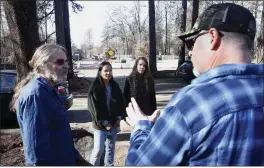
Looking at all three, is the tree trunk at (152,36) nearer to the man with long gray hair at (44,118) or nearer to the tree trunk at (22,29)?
the tree trunk at (22,29)

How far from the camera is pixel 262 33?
10.8 m

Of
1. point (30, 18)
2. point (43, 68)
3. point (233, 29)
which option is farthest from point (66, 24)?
point (233, 29)

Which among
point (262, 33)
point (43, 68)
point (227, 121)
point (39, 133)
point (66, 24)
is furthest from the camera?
point (66, 24)

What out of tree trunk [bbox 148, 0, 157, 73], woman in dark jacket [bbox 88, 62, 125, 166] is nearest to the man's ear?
woman in dark jacket [bbox 88, 62, 125, 166]

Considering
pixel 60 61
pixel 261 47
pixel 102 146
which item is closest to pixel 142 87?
pixel 102 146

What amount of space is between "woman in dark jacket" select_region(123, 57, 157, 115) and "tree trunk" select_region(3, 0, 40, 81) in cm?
202

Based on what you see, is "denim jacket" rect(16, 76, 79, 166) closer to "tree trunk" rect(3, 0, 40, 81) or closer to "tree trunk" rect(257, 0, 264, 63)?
"tree trunk" rect(3, 0, 40, 81)

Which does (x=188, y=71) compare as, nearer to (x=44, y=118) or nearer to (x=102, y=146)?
(x=102, y=146)

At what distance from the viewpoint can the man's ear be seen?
47.4 inches

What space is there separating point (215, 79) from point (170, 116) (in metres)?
0.22

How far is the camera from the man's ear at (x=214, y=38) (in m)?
1.20

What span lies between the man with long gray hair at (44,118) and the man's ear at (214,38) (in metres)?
1.36

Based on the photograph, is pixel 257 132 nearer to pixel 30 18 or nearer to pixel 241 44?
pixel 241 44

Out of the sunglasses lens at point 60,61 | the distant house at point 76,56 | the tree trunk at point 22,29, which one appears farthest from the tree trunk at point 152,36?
the sunglasses lens at point 60,61
